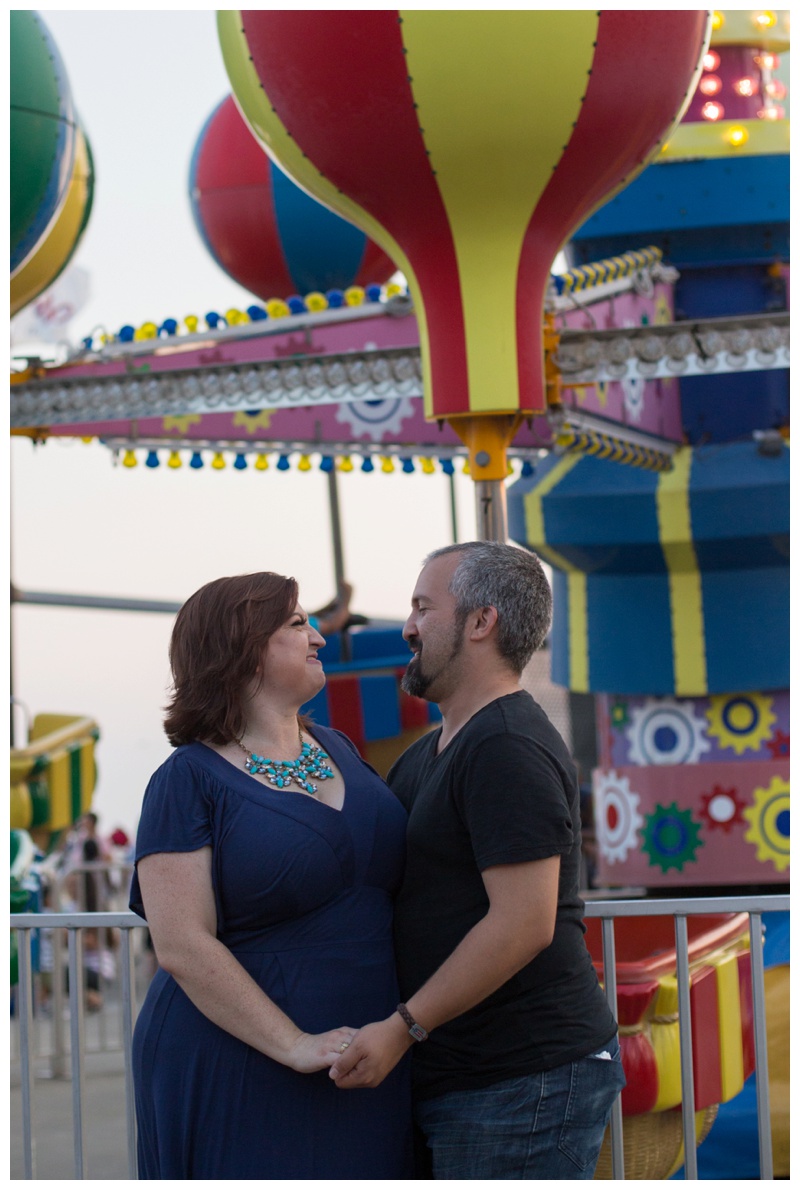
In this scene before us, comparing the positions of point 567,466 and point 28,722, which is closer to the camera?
point 567,466

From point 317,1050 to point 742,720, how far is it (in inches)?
192

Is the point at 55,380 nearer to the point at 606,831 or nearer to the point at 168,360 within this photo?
the point at 168,360

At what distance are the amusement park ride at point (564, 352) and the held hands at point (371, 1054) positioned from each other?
57.9 inches

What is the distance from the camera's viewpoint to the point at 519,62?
12.5 feet

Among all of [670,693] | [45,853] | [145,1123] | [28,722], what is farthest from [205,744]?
[28,722]

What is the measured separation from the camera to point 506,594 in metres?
2.05

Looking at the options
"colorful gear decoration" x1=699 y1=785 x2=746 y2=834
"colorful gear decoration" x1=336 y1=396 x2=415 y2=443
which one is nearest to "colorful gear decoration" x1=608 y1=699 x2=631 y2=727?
"colorful gear decoration" x1=699 y1=785 x2=746 y2=834

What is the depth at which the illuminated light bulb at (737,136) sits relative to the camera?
6.29 m

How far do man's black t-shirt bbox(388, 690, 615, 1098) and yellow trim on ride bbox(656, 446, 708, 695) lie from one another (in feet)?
14.5

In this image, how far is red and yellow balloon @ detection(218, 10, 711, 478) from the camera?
3820 millimetres

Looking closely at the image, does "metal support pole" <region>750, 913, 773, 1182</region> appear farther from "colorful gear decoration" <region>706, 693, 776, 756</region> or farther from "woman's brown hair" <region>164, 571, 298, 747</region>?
"colorful gear decoration" <region>706, 693, 776, 756</region>

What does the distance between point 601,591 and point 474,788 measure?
481 centimetres

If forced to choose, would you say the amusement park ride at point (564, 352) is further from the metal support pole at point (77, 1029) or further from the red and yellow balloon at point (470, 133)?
the metal support pole at point (77, 1029)

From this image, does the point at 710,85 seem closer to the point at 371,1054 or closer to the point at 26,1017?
the point at 26,1017
